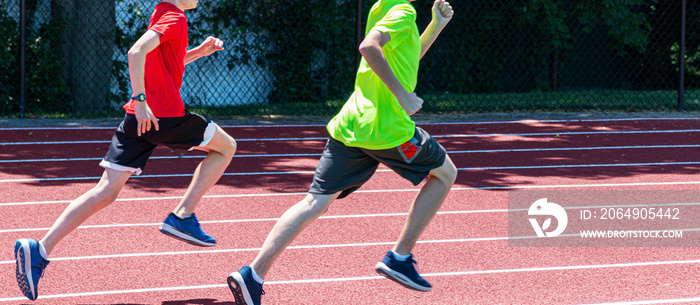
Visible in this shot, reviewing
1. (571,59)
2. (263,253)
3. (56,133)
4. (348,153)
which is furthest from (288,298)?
(571,59)

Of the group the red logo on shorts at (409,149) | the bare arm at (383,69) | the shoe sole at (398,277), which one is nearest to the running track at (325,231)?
the shoe sole at (398,277)

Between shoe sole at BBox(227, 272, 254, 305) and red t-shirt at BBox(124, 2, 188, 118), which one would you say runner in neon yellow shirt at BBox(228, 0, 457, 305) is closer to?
shoe sole at BBox(227, 272, 254, 305)

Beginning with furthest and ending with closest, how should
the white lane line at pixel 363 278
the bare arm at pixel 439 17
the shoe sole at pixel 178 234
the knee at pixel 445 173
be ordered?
the shoe sole at pixel 178 234, the white lane line at pixel 363 278, the bare arm at pixel 439 17, the knee at pixel 445 173

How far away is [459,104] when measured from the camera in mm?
13430

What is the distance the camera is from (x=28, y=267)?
3936mm

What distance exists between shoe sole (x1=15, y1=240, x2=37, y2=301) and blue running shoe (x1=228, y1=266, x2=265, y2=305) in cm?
103

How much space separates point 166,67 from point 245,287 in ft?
4.25

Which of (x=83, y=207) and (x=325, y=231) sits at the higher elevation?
(x=83, y=207)

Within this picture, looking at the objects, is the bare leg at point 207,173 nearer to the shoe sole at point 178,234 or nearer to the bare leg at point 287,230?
the shoe sole at point 178,234

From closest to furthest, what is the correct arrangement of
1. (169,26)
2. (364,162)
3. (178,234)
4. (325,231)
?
(364,162)
(169,26)
(178,234)
(325,231)

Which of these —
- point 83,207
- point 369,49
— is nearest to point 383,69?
point 369,49

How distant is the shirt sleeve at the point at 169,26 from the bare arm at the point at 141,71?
4 centimetres

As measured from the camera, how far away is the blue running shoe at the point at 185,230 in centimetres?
440

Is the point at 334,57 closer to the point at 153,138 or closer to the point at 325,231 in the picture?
the point at 325,231
